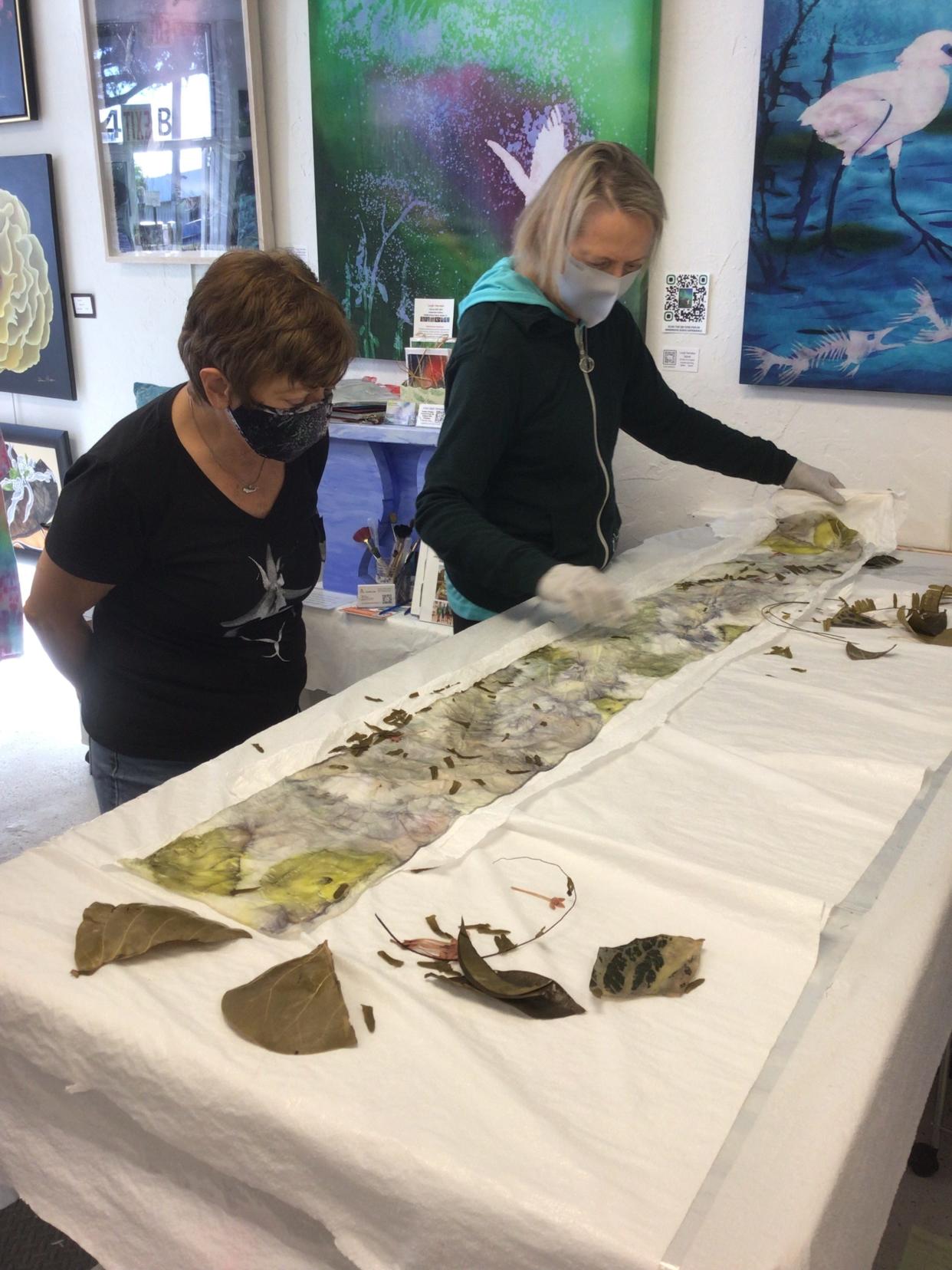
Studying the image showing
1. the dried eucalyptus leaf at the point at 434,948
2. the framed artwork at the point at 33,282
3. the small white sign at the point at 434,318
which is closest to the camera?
the dried eucalyptus leaf at the point at 434,948

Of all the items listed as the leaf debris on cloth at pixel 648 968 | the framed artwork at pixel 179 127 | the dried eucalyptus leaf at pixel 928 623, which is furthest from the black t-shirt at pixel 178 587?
the framed artwork at pixel 179 127

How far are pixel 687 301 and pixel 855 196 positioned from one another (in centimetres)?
45

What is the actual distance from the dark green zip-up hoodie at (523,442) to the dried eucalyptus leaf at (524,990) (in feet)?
2.70

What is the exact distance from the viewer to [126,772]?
151cm

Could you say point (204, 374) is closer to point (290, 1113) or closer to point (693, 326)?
point (290, 1113)

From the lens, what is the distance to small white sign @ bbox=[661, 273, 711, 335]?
2.56m

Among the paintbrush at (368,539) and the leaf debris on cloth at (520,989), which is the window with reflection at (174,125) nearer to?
the paintbrush at (368,539)

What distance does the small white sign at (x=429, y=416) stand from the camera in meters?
2.74

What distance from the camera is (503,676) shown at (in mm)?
1510

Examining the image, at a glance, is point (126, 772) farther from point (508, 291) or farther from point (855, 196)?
point (855, 196)

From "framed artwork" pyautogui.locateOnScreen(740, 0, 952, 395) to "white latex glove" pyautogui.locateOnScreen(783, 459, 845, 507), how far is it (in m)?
0.32

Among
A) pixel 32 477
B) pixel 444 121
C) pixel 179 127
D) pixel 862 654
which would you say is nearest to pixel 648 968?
pixel 862 654

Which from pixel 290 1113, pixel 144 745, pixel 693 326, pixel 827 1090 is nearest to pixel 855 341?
pixel 693 326

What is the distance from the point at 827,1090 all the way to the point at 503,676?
0.84 metres
